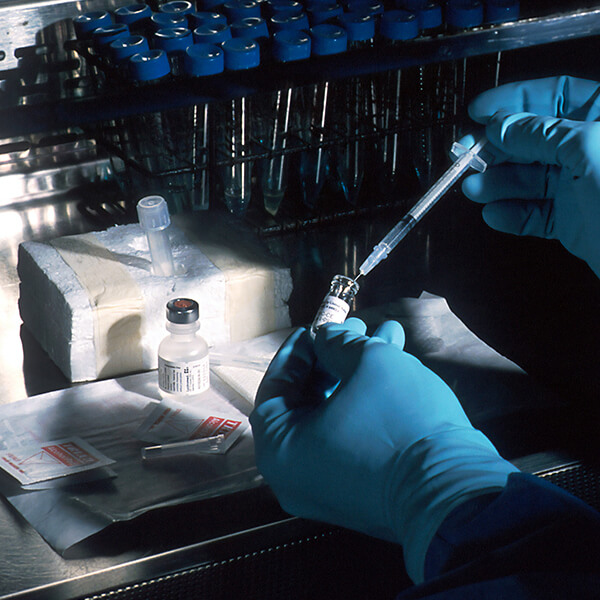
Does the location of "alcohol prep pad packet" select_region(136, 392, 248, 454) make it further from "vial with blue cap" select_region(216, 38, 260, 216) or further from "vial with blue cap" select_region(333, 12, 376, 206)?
"vial with blue cap" select_region(333, 12, 376, 206)

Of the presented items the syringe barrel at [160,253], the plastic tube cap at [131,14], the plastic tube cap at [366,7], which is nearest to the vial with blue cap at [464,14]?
the plastic tube cap at [366,7]

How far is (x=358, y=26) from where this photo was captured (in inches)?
58.5

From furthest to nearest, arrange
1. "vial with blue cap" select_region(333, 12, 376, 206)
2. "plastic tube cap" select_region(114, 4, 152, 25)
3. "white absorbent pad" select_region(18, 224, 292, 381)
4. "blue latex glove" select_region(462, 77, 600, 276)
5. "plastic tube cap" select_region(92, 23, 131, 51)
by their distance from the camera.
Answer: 1. "vial with blue cap" select_region(333, 12, 376, 206)
2. "plastic tube cap" select_region(114, 4, 152, 25)
3. "plastic tube cap" select_region(92, 23, 131, 51)
4. "white absorbent pad" select_region(18, 224, 292, 381)
5. "blue latex glove" select_region(462, 77, 600, 276)

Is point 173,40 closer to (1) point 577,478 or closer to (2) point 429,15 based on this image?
(2) point 429,15

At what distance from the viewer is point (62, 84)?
1604 millimetres

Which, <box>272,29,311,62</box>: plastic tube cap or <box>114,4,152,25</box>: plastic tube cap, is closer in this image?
<box>272,29,311,62</box>: plastic tube cap

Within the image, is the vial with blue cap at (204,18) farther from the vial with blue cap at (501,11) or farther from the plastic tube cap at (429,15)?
the vial with blue cap at (501,11)

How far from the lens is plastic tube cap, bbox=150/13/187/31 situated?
1471 mm

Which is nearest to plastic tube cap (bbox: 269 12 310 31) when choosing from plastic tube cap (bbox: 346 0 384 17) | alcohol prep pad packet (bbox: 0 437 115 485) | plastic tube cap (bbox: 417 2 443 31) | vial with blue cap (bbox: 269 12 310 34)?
vial with blue cap (bbox: 269 12 310 34)

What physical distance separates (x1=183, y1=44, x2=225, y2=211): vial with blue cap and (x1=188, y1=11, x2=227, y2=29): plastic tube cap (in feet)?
0.49

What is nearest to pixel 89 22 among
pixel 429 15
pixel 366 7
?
pixel 366 7

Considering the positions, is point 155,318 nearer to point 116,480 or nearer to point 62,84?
point 116,480

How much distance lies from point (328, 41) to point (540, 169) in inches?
16.9

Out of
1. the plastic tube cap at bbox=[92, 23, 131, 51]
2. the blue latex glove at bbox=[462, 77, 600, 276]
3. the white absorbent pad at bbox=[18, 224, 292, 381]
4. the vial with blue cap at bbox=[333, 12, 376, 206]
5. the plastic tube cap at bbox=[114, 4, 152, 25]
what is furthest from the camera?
the vial with blue cap at bbox=[333, 12, 376, 206]
